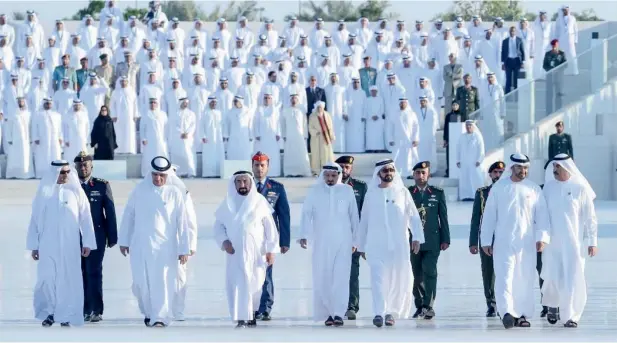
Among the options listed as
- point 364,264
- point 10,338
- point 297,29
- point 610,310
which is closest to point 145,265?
point 10,338

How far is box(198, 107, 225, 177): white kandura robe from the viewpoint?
31.5 metres

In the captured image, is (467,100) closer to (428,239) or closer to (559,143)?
(559,143)

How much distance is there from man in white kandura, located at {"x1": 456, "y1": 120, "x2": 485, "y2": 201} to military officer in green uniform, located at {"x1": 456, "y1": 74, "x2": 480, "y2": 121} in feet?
3.86

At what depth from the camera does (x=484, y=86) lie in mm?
33125

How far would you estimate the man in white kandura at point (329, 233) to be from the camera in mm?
15328

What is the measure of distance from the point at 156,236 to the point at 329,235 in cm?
150

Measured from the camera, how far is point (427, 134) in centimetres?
3139

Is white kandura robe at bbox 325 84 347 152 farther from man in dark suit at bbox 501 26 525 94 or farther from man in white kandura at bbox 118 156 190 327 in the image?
man in white kandura at bbox 118 156 190 327

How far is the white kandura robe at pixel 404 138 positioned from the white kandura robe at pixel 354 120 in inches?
49.1

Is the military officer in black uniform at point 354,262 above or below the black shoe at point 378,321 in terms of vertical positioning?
above

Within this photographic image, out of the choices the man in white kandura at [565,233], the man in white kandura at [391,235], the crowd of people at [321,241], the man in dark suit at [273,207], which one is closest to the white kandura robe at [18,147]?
the crowd of people at [321,241]

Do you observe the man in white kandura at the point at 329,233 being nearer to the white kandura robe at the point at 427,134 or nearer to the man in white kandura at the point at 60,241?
the man in white kandura at the point at 60,241

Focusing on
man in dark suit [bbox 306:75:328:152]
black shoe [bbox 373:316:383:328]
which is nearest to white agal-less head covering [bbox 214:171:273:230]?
black shoe [bbox 373:316:383:328]

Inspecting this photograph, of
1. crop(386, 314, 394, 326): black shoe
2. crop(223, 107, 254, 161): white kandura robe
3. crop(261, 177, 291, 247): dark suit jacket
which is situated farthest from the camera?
crop(223, 107, 254, 161): white kandura robe
